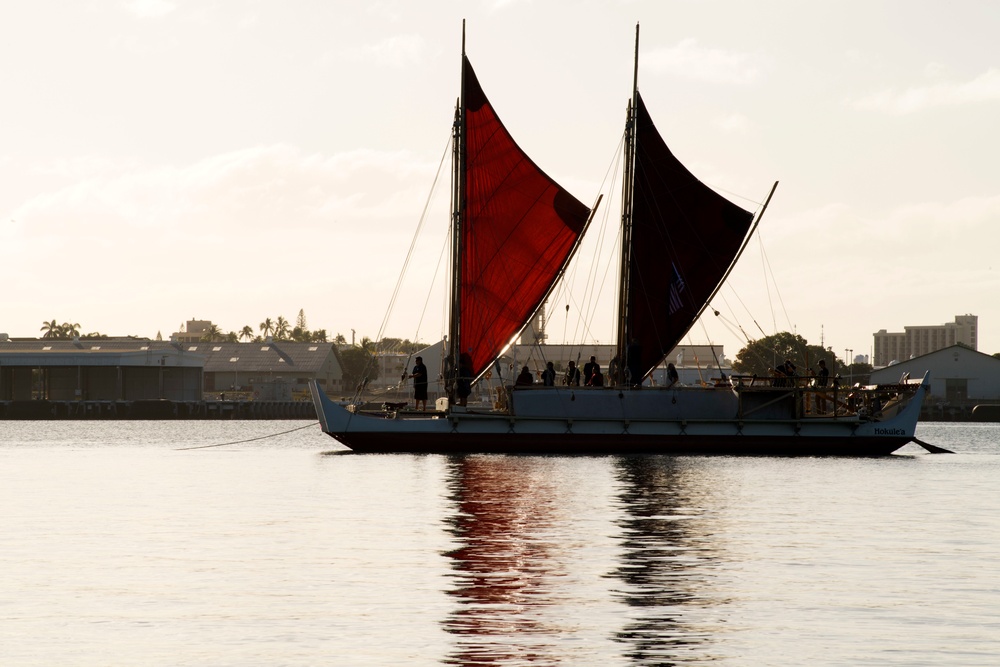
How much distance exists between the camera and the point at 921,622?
15820mm

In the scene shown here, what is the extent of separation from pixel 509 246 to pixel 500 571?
3525 centimetres

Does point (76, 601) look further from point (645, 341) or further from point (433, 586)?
point (645, 341)

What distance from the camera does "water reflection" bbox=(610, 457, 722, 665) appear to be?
1435 cm

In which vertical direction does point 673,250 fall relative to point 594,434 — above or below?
above

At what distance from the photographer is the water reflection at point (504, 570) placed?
46.7ft

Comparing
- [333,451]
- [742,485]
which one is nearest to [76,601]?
[742,485]

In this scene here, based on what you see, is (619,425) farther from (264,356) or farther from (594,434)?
(264,356)

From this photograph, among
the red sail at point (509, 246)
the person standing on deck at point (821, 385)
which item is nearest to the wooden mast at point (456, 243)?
the red sail at point (509, 246)

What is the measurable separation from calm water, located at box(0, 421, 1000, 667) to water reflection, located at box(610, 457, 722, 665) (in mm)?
57

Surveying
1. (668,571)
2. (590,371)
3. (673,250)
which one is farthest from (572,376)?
(668,571)

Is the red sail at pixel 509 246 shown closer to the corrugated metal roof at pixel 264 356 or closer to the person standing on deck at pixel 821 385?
the person standing on deck at pixel 821 385

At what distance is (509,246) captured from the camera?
54312 millimetres

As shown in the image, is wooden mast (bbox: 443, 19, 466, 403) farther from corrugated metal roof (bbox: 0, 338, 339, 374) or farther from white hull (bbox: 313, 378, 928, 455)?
corrugated metal roof (bbox: 0, 338, 339, 374)

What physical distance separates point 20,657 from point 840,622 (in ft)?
29.5
